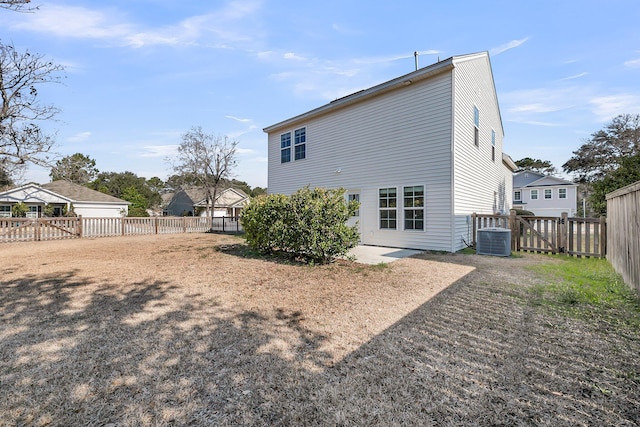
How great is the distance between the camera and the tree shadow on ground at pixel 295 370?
1874mm

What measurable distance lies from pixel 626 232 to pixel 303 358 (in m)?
6.02

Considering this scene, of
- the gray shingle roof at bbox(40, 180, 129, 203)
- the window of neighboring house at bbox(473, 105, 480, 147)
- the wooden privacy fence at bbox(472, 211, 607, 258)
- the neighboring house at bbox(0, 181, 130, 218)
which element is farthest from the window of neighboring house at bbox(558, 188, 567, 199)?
the gray shingle roof at bbox(40, 180, 129, 203)

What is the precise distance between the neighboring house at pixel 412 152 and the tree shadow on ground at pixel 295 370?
5738mm

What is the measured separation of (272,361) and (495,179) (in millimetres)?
14966

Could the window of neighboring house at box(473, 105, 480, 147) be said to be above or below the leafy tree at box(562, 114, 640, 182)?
below

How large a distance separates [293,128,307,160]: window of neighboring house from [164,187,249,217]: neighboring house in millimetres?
24764

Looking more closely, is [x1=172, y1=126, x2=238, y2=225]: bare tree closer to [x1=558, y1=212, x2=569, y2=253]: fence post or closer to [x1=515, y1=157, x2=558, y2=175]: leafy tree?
[x1=558, y1=212, x2=569, y2=253]: fence post

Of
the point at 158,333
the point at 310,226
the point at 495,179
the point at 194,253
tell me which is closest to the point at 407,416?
the point at 158,333

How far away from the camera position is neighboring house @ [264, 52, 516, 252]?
8828 mm

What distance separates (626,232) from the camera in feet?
16.2

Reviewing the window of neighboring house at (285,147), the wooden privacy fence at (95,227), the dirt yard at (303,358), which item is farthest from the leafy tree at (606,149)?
the wooden privacy fence at (95,227)

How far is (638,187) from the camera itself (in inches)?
167

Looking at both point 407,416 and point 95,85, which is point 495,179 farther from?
point 95,85

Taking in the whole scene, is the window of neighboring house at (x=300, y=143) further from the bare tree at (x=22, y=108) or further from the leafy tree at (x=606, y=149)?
the leafy tree at (x=606, y=149)
